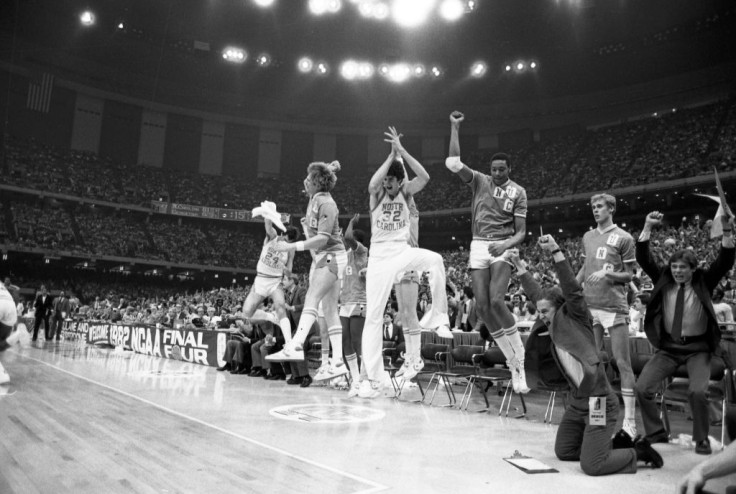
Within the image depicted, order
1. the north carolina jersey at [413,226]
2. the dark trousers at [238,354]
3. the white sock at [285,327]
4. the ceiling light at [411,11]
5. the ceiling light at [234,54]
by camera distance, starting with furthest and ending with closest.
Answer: the ceiling light at [234,54] → the ceiling light at [411,11] → the dark trousers at [238,354] → the white sock at [285,327] → the north carolina jersey at [413,226]

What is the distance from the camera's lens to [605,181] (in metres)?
31.4

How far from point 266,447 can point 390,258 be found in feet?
8.39

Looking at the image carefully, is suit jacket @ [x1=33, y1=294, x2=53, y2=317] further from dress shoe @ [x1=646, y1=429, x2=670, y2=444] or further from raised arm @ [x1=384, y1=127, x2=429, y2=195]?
dress shoe @ [x1=646, y1=429, x2=670, y2=444]

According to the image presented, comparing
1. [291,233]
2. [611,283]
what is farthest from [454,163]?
[291,233]

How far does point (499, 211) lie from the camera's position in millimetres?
5684

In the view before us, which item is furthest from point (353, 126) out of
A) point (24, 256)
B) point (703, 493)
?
point (703, 493)

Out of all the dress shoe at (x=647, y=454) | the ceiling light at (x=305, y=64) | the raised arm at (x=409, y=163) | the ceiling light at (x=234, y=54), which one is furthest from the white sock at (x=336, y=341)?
the ceiling light at (x=234, y=54)

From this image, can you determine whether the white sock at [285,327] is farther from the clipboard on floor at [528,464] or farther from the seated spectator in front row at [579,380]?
the clipboard on floor at [528,464]

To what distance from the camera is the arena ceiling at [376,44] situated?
92.8 ft

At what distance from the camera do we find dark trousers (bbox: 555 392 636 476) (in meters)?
3.42

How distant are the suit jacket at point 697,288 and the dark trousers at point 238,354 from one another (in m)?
7.39

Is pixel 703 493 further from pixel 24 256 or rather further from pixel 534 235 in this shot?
pixel 24 256

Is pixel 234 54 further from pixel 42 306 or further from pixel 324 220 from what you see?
pixel 324 220

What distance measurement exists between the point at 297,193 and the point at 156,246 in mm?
10695
